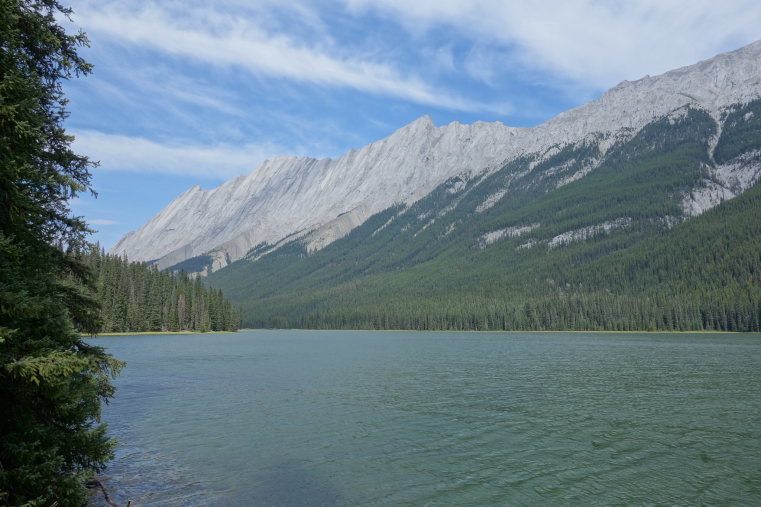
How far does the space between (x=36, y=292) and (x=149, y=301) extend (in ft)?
520

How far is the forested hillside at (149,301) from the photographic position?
13600 cm

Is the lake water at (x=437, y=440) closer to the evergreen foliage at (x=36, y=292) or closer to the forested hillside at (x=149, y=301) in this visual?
the evergreen foliage at (x=36, y=292)

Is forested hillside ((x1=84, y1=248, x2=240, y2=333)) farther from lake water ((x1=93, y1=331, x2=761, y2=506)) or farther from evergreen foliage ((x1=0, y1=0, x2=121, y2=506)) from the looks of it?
evergreen foliage ((x1=0, y1=0, x2=121, y2=506))

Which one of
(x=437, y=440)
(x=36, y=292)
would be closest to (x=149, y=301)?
(x=437, y=440)

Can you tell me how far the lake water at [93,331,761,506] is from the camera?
20703 mm

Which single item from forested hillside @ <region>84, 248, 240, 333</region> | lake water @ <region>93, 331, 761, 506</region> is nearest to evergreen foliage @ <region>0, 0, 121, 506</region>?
lake water @ <region>93, 331, 761, 506</region>

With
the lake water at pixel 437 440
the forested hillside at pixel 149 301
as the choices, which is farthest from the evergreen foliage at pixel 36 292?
the forested hillside at pixel 149 301

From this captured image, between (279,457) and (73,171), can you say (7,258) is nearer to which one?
(73,171)

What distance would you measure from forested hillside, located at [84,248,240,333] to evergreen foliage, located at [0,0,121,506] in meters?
125

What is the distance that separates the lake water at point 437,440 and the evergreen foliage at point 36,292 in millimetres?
8030

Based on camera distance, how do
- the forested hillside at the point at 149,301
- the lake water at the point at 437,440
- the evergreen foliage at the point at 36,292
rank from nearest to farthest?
the evergreen foliage at the point at 36,292, the lake water at the point at 437,440, the forested hillside at the point at 149,301

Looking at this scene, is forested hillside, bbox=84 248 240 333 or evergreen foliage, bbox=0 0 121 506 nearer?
evergreen foliage, bbox=0 0 121 506

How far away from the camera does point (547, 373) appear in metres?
60.3

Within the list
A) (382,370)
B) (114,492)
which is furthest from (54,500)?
(382,370)
